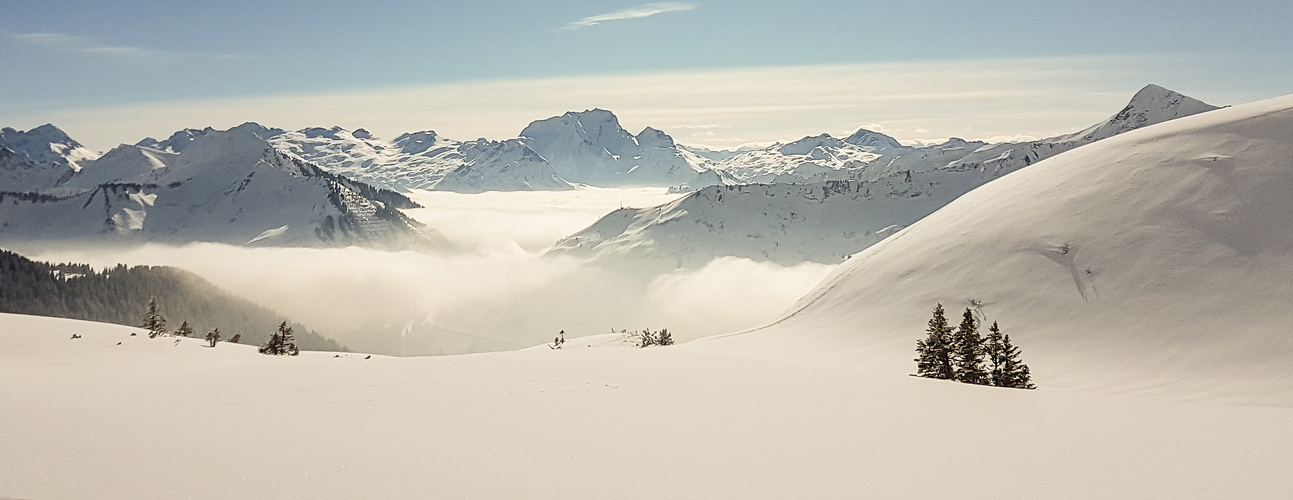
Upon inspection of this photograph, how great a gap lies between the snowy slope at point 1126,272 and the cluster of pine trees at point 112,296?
15783 cm

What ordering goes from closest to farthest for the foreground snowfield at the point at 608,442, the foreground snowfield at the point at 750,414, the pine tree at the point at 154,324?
the foreground snowfield at the point at 608,442, the foreground snowfield at the point at 750,414, the pine tree at the point at 154,324

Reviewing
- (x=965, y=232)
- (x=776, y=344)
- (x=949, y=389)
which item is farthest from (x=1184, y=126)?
(x=949, y=389)

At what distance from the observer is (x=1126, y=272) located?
32562 millimetres

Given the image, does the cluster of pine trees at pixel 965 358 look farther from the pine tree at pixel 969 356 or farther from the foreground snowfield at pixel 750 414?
the foreground snowfield at pixel 750 414

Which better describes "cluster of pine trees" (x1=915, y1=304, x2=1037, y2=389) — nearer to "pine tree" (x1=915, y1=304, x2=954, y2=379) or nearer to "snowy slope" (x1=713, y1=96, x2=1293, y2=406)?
"pine tree" (x1=915, y1=304, x2=954, y2=379)

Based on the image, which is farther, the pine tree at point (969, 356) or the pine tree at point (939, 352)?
the pine tree at point (939, 352)

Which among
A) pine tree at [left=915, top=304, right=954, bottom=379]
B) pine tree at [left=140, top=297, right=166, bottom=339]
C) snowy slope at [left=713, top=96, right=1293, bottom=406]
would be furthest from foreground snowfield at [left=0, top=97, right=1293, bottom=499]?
pine tree at [left=915, top=304, right=954, bottom=379]

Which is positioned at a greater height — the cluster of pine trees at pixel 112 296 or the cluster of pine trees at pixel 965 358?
the cluster of pine trees at pixel 112 296

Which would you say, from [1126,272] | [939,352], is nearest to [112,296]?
[939,352]

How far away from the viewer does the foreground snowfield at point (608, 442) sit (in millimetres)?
8203

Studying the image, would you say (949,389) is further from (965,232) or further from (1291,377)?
(965,232)

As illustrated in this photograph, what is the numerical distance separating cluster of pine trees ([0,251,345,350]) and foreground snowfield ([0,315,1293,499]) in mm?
164440

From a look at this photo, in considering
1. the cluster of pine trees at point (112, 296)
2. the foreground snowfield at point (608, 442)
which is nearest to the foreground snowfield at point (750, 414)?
the foreground snowfield at point (608, 442)

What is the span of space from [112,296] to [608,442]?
8089 inches
